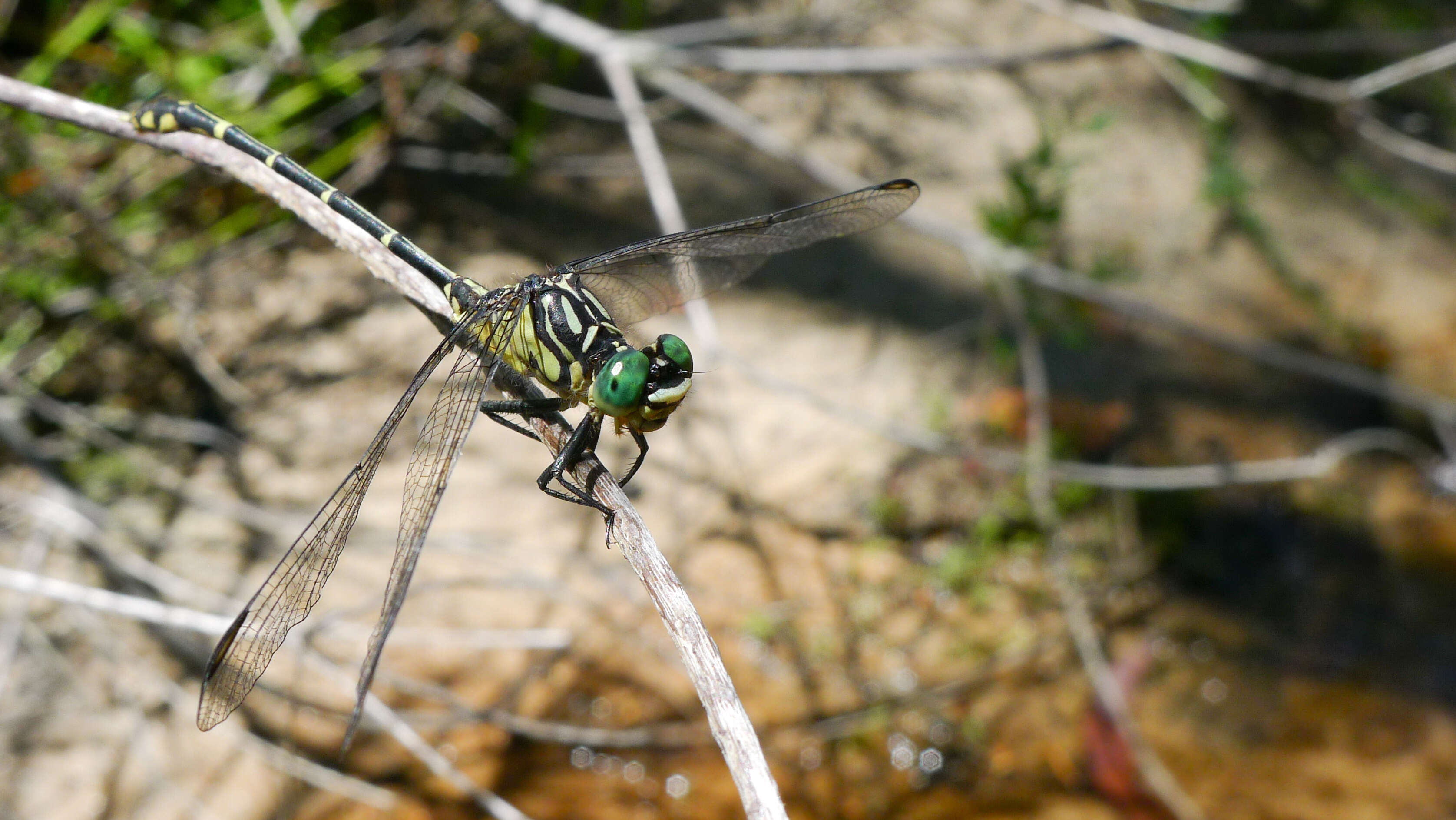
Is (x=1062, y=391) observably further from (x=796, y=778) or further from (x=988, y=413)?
(x=796, y=778)

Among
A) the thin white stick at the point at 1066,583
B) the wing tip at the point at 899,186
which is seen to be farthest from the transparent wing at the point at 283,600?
the thin white stick at the point at 1066,583

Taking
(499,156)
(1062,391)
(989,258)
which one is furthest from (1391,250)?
(499,156)

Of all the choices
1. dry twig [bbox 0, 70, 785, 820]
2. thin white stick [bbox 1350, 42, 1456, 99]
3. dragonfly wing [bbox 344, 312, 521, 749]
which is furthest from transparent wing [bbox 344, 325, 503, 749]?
thin white stick [bbox 1350, 42, 1456, 99]

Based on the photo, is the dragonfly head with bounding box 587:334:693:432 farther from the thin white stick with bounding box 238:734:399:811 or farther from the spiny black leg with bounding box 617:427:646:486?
the thin white stick with bounding box 238:734:399:811

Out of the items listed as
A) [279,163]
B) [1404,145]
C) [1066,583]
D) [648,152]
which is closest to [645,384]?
[279,163]

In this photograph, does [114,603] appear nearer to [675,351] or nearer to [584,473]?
[584,473]

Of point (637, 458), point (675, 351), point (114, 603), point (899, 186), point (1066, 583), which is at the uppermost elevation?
point (899, 186)
